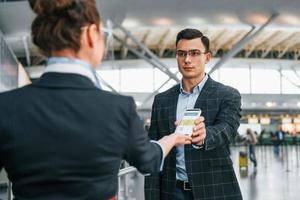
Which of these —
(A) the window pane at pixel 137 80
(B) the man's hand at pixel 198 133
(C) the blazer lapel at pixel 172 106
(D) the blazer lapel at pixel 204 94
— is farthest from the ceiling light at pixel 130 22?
(A) the window pane at pixel 137 80

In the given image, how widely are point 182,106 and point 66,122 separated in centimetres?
168

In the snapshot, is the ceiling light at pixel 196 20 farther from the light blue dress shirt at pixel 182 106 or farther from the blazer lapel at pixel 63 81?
the blazer lapel at pixel 63 81

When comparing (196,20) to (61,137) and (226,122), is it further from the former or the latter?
(61,137)

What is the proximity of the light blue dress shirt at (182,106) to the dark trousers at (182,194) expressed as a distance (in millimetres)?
75

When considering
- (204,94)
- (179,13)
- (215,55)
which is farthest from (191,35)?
(215,55)

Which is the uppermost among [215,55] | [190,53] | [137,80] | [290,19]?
Result: [215,55]

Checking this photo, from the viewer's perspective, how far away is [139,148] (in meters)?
1.70

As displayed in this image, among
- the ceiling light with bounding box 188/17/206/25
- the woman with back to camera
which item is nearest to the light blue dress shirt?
the woman with back to camera

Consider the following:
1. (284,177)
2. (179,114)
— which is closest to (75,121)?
(179,114)

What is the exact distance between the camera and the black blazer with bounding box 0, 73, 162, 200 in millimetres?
1588

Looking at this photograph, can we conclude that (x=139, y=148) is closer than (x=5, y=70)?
Yes

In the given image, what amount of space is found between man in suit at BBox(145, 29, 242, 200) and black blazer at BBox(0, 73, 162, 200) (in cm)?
115

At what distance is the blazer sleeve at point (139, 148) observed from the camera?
167 cm

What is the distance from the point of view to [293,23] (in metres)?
21.2
